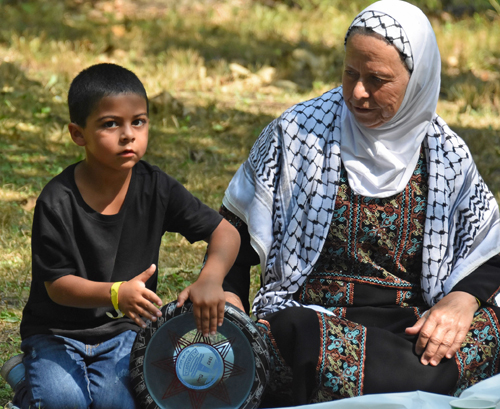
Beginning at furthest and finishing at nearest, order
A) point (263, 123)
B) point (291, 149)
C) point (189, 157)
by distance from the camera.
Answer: point (263, 123), point (189, 157), point (291, 149)

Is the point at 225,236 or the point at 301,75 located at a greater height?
the point at 301,75

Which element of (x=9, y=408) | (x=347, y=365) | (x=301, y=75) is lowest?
(x=9, y=408)

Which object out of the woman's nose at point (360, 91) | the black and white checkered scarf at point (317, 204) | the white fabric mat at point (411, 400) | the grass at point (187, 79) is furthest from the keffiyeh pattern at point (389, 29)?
the grass at point (187, 79)

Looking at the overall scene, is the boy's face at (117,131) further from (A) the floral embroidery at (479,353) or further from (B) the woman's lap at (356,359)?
(A) the floral embroidery at (479,353)

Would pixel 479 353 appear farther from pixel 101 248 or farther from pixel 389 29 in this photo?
pixel 101 248

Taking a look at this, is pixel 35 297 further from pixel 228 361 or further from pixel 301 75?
pixel 301 75

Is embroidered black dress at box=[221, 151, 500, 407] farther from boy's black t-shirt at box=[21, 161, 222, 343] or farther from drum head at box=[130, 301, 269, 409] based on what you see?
boy's black t-shirt at box=[21, 161, 222, 343]

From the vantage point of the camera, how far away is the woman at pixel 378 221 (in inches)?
107

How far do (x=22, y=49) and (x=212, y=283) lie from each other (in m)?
6.58

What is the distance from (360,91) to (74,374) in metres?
1.47

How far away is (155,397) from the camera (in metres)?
2.60

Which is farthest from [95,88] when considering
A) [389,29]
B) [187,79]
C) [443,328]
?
[187,79]

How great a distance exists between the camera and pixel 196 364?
8.54ft

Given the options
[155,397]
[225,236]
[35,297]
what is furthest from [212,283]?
[35,297]
